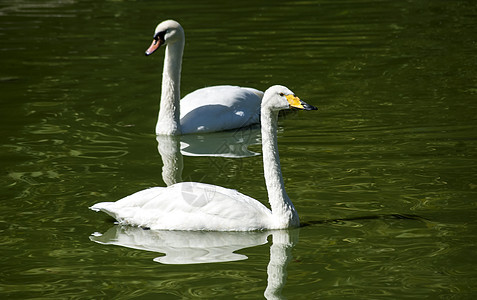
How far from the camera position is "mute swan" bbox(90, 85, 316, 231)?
704 cm

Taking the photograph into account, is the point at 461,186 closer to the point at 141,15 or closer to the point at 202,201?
the point at 202,201

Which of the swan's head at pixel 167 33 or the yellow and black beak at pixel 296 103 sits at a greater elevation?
the swan's head at pixel 167 33

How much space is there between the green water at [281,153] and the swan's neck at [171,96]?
33cm

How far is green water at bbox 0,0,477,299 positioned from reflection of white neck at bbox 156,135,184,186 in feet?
0.30

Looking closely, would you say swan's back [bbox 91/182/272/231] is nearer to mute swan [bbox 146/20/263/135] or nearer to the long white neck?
the long white neck

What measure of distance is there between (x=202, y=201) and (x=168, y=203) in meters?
0.31

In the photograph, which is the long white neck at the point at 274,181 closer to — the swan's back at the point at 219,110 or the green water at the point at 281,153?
the green water at the point at 281,153

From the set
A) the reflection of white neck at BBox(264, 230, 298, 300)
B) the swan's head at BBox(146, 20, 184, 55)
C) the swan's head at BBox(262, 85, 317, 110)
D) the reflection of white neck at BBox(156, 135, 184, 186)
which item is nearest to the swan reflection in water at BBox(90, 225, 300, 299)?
the reflection of white neck at BBox(264, 230, 298, 300)

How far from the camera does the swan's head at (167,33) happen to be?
1062 cm

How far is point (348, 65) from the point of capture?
13750 mm

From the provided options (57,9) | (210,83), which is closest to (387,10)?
(210,83)

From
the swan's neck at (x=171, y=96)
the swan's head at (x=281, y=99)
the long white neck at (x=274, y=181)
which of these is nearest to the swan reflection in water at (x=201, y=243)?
the long white neck at (x=274, y=181)

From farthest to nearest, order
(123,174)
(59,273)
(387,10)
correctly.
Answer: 1. (387,10)
2. (123,174)
3. (59,273)

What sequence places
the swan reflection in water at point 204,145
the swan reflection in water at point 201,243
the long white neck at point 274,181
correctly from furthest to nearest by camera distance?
the swan reflection in water at point 204,145, the long white neck at point 274,181, the swan reflection in water at point 201,243
